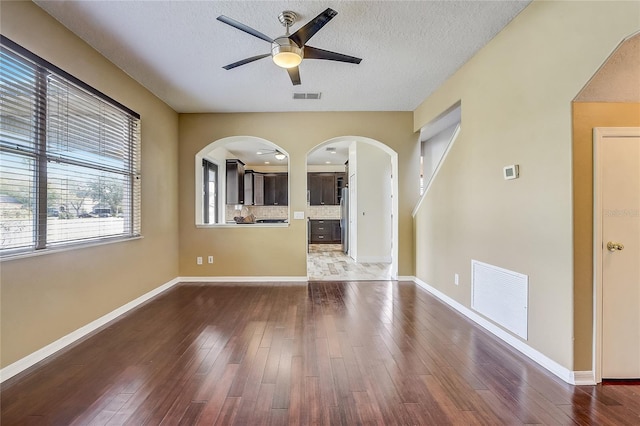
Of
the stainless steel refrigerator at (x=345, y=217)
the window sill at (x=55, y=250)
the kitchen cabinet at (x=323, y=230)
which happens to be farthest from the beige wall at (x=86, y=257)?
the kitchen cabinet at (x=323, y=230)

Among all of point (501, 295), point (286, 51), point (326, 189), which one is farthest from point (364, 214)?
point (286, 51)

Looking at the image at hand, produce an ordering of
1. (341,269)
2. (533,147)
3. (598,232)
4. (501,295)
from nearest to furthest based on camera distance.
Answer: (598,232), (533,147), (501,295), (341,269)

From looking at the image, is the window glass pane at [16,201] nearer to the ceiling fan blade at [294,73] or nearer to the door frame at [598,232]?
the ceiling fan blade at [294,73]

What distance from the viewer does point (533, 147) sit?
2.30 metres

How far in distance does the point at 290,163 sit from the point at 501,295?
3.36 meters

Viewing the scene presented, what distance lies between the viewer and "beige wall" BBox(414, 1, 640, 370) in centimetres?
193

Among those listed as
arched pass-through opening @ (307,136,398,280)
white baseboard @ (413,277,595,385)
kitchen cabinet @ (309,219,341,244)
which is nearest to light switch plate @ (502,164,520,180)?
white baseboard @ (413,277,595,385)

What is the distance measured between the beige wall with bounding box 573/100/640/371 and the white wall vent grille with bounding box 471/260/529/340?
0.40 m

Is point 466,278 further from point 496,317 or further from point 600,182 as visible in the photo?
point 600,182

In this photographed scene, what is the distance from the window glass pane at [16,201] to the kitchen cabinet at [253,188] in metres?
6.80

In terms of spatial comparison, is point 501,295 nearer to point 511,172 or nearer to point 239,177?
point 511,172

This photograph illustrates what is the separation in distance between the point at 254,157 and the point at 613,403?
26.8ft

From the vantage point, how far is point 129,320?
312 centimetres

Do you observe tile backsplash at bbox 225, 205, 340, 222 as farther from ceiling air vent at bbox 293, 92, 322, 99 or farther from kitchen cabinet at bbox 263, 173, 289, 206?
ceiling air vent at bbox 293, 92, 322, 99
